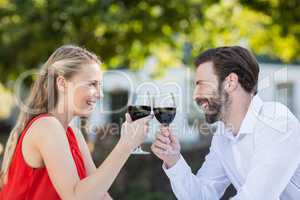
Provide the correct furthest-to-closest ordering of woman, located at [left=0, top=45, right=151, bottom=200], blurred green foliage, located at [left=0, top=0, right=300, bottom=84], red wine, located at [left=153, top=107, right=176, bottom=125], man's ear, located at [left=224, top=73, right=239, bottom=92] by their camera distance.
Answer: blurred green foliage, located at [left=0, top=0, right=300, bottom=84] < man's ear, located at [left=224, top=73, right=239, bottom=92] < red wine, located at [left=153, top=107, right=176, bottom=125] < woman, located at [left=0, top=45, right=151, bottom=200]

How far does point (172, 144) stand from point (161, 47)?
17.0 ft

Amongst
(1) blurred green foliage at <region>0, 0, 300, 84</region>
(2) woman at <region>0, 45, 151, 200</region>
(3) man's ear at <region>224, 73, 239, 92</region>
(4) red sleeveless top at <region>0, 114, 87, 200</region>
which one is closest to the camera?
(2) woman at <region>0, 45, 151, 200</region>

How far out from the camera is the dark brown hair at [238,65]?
305cm

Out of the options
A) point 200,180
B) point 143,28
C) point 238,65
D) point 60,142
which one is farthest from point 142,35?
point 60,142

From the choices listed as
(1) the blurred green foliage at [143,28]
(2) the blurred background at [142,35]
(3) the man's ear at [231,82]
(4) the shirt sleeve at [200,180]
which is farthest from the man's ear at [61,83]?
(1) the blurred green foliage at [143,28]

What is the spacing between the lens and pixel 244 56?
3068 mm

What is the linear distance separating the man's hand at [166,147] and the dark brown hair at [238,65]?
43cm

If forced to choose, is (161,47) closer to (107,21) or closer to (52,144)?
(107,21)

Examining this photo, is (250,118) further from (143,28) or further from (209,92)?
(143,28)

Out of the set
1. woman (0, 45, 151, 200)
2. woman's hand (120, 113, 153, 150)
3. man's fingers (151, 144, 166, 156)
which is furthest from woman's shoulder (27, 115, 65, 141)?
man's fingers (151, 144, 166, 156)

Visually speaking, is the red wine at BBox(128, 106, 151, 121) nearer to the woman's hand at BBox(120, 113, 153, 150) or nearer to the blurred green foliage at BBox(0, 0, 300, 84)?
the woman's hand at BBox(120, 113, 153, 150)

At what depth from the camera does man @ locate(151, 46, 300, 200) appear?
281 cm

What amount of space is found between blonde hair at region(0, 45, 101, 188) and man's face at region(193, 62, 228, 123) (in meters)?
0.60

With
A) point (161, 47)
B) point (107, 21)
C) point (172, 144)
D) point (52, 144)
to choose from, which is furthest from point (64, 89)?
point (161, 47)
